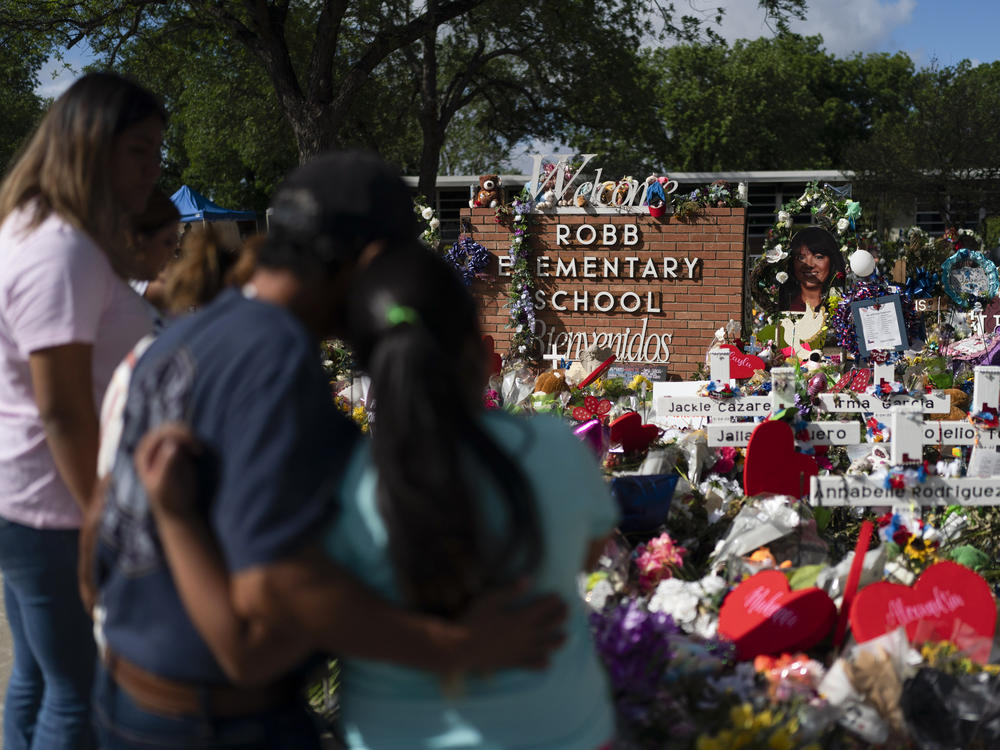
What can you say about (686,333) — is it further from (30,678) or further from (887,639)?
(30,678)

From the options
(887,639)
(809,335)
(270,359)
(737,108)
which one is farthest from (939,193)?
(270,359)

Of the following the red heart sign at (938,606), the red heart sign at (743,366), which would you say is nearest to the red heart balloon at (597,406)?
the red heart sign at (743,366)

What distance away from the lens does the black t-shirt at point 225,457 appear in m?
0.99

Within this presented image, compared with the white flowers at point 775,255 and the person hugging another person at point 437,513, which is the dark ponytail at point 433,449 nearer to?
the person hugging another person at point 437,513

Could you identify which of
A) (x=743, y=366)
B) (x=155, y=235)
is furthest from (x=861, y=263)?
(x=155, y=235)

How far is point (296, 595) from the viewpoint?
3.27 feet

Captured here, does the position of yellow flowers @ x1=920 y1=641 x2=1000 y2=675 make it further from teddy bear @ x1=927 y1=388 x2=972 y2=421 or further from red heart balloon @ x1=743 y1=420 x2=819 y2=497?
teddy bear @ x1=927 y1=388 x2=972 y2=421

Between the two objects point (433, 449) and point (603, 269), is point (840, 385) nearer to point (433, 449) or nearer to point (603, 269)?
point (603, 269)

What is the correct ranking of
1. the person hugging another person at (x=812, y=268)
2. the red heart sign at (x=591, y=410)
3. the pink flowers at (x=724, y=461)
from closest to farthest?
the pink flowers at (x=724, y=461) → the red heart sign at (x=591, y=410) → the person hugging another person at (x=812, y=268)

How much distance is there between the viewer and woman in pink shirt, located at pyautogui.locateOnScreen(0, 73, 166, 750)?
1581 mm

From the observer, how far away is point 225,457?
102 centimetres

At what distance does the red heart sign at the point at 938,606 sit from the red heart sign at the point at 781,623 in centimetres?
10

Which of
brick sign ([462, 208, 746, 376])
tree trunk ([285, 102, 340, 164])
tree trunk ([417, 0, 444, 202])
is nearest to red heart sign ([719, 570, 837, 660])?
brick sign ([462, 208, 746, 376])

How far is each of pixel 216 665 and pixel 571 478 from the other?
475mm
